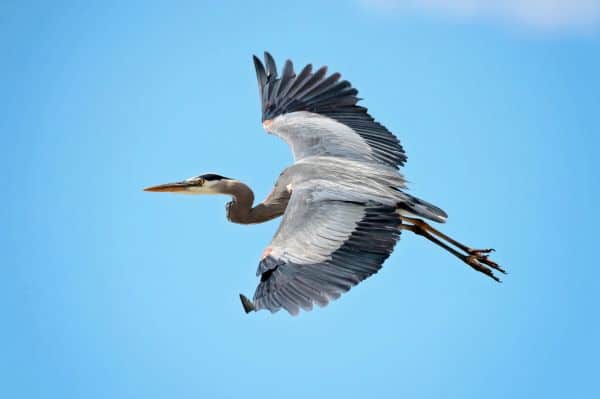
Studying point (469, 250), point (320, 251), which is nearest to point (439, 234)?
point (469, 250)

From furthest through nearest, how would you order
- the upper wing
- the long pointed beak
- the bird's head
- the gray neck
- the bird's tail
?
1. the long pointed beak
2. the bird's head
3. the upper wing
4. the gray neck
5. the bird's tail

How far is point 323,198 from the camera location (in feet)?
29.7

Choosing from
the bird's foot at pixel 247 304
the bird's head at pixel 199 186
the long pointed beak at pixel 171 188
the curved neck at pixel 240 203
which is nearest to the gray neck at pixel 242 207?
the curved neck at pixel 240 203

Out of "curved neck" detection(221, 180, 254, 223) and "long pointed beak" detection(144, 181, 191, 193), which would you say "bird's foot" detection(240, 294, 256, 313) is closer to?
"curved neck" detection(221, 180, 254, 223)

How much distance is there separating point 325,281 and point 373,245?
0.63m

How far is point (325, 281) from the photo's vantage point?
7945mm

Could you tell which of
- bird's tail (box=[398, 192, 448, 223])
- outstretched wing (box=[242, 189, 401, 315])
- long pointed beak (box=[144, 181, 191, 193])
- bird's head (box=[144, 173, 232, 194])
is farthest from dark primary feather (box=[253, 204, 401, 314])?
long pointed beak (box=[144, 181, 191, 193])

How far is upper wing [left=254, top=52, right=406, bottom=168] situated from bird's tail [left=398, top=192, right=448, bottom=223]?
900mm

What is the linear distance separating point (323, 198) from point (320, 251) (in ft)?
2.67

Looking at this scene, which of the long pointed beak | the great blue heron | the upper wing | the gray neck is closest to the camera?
the great blue heron

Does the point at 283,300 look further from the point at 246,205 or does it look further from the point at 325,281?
the point at 246,205

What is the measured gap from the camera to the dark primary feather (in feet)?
25.6

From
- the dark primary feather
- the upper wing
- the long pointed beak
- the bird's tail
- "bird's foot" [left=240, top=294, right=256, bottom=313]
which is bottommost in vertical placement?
"bird's foot" [left=240, top=294, right=256, bottom=313]

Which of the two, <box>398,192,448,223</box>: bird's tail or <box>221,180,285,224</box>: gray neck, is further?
<box>221,180,285,224</box>: gray neck
